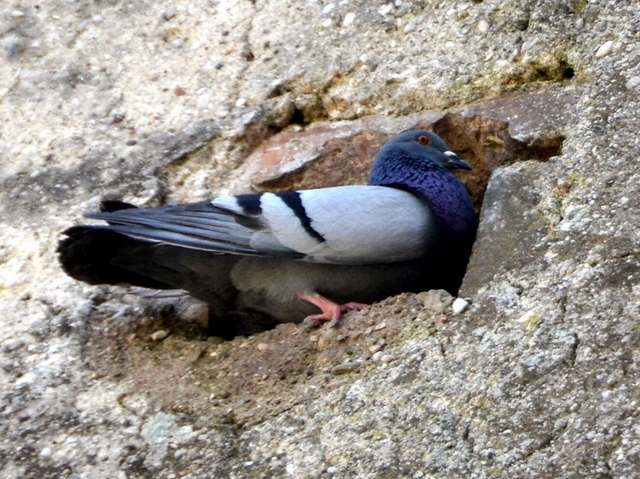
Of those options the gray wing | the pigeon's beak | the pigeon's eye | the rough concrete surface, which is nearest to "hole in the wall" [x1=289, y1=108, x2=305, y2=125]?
the rough concrete surface

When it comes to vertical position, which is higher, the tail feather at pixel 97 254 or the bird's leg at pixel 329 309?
the tail feather at pixel 97 254

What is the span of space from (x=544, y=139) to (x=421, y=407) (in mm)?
1489

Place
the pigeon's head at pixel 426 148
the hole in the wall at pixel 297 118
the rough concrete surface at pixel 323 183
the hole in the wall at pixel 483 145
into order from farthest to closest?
the hole in the wall at pixel 297 118, the pigeon's head at pixel 426 148, the hole in the wall at pixel 483 145, the rough concrete surface at pixel 323 183

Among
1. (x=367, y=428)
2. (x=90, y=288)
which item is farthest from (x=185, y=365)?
(x=367, y=428)

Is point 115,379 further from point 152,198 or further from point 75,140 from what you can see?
point 75,140

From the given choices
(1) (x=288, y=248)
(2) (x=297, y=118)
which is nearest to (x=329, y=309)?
(1) (x=288, y=248)

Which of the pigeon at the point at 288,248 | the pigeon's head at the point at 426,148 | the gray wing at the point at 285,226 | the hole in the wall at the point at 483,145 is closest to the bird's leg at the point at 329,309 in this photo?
the pigeon at the point at 288,248

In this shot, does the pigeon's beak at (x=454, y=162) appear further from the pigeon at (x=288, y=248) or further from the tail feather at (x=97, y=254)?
the tail feather at (x=97, y=254)

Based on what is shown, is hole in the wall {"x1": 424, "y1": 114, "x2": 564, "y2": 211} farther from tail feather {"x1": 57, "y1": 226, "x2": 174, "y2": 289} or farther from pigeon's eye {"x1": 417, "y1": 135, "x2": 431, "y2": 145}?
tail feather {"x1": 57, "y1": 226, "x2": 174, "y2": 289}

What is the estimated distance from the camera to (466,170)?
4793mm

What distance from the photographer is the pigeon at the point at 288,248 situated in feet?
13.3

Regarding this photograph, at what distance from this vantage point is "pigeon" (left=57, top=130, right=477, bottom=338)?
4.06 metres

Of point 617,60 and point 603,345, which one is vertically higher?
point 617,60

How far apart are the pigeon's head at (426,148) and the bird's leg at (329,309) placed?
2.66ft
